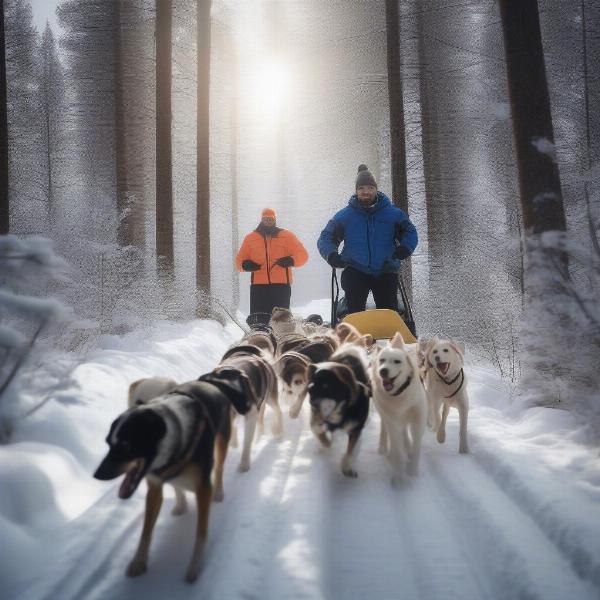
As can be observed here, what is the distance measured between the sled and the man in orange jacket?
2.56 metres

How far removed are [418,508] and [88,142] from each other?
16.8 m

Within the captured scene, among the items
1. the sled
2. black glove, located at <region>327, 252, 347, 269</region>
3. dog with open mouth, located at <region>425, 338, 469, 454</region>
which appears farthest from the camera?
black glove, located at <region>327, 252, 347, 269</region>

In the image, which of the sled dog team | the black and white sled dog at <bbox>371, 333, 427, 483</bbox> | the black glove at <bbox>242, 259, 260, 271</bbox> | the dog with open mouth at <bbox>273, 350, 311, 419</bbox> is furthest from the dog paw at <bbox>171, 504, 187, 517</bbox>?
the black glove at <bbox>242, 259, 260, 271</bbox>

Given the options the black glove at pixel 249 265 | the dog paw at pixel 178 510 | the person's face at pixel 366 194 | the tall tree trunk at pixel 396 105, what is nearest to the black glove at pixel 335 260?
the person's face at pixel 366 194

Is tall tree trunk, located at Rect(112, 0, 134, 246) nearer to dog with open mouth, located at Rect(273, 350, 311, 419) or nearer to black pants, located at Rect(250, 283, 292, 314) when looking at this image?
black pants, located at Rect(250, 283, 292, 314)

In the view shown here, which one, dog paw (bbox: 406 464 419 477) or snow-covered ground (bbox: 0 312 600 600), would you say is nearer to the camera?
snow-covered ground (bbox: 0 312 600 600)

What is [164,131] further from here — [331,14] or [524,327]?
[524,327]

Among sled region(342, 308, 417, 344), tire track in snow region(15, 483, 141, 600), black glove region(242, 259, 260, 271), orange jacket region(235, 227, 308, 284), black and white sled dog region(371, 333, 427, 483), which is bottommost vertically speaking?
tire track in snow region(15, 483, 141, 600)

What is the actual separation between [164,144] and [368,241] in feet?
20.2

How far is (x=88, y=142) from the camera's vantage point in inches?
610

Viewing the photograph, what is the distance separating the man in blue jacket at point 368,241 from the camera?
5133 millimetres

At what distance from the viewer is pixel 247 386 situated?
271 centimetres

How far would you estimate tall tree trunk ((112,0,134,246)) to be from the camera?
899 cm

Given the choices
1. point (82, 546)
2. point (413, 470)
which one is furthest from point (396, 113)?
point (82, 546)
